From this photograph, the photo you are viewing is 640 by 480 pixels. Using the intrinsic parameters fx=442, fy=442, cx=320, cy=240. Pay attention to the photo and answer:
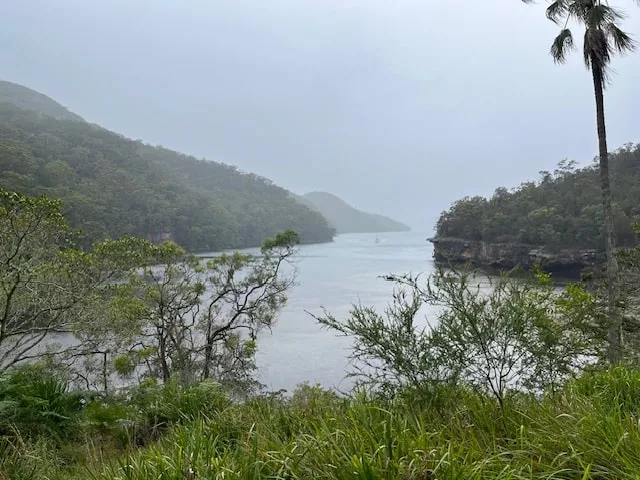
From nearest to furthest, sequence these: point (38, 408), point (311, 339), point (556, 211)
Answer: point (38, 408)
point (311, 339)
point (556, 211)

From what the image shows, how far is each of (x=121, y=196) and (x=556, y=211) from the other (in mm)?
47007

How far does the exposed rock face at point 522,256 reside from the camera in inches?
1404

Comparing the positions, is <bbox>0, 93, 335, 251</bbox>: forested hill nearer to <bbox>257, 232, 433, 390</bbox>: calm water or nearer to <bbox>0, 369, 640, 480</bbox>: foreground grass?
<bbox>257, 232, 433, 390</bbox>: calm water

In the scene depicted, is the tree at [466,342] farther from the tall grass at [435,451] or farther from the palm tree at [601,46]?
the palm tree at [601,46]

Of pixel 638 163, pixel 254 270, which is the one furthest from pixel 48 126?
pixel 638 163

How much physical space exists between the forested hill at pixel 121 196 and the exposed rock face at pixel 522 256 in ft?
88.7

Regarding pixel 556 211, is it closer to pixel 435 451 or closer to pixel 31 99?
pixel 435 451

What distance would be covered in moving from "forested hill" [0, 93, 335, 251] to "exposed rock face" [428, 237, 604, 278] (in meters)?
27.0

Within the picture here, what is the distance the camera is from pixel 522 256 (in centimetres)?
4259

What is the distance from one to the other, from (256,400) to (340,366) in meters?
13.1

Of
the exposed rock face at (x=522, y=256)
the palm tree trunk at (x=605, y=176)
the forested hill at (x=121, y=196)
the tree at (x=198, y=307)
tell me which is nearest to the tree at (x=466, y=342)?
the palm tree trunk at (x=605, y=176)

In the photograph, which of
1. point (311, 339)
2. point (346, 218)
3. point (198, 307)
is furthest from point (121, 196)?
point (346, 218)

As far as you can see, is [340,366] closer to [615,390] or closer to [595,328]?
[595,328]

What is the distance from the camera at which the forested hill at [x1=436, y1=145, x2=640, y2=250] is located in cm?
3588
